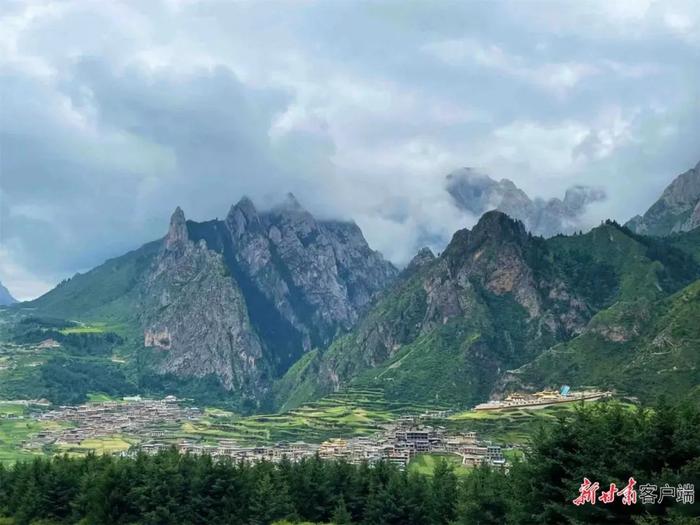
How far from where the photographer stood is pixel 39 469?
352ft

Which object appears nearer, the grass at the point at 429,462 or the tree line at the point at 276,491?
the tree line at the point at 276,491

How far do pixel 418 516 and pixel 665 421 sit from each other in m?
48.8

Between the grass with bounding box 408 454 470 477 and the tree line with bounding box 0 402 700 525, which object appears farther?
the grass with bounding box 408 454 470 477

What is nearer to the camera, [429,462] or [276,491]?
[276,491]

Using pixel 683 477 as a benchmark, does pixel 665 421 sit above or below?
above

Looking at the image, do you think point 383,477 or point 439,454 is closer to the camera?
point 383,477

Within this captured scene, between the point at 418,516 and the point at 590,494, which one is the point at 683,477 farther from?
the point at 418,516

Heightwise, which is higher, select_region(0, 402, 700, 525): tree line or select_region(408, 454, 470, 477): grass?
select_region(0, 402, 700, 525): tree line

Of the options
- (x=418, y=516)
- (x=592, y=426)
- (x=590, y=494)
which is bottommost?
(x=418, y=516)

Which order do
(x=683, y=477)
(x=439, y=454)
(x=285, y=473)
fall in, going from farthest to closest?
(x=439, y=454), (x=285, y=473), (x=683, y=477)

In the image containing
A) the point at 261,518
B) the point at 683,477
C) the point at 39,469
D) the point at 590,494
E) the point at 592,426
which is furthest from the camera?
the point at 39,469

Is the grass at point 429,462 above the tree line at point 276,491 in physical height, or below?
below

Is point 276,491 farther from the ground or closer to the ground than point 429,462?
farther from the ground

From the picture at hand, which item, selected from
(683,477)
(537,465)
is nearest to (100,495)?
(537,465)
